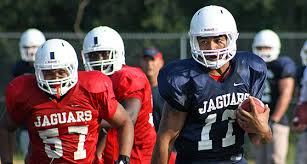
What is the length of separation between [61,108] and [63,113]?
0.04m

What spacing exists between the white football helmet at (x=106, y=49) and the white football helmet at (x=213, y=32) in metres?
1.43

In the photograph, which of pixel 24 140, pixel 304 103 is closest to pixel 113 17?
pixel 24 140

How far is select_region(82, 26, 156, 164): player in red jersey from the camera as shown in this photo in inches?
253

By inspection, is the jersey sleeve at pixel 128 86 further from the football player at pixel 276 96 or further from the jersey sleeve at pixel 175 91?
the football player at pixel 276 96

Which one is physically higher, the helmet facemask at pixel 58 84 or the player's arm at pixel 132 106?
the helmet facemask at pixel 58 84

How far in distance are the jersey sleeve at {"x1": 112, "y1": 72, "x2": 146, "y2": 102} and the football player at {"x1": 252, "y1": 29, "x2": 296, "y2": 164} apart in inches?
155

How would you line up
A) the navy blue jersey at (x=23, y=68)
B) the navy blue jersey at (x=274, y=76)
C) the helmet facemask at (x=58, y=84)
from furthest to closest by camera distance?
1. the navy blue jersey at (x=274, y=76)
2. the navy blue jersey at (x=23, y=68)
3. the helmet facemask at (x=58, y=84)

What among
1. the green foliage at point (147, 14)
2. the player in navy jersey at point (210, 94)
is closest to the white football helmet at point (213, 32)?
the player in navy jersey at point (210, 94)

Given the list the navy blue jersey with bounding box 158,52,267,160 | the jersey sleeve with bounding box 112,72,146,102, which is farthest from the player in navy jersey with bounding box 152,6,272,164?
the jersey sleeve with bounding box 112,72,146,102

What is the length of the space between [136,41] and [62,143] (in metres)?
8.67

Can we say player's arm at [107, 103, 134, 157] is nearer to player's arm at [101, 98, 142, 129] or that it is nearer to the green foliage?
player's arm at [101, 98, 142, 129]

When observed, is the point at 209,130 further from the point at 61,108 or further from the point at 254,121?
the point at 61,108

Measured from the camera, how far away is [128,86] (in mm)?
6438

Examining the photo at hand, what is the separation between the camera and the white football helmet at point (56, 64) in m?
5.74
